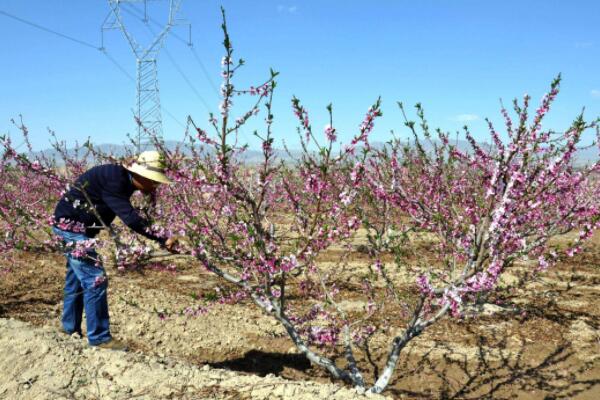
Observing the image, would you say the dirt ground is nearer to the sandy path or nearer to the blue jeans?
the sandy path

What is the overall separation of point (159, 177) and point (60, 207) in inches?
45.0

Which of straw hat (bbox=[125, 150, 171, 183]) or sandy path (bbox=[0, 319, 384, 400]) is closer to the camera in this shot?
sandy path (bbox=[0, 319, 384, 400])

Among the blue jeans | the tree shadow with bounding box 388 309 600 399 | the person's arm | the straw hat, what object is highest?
the straw hat

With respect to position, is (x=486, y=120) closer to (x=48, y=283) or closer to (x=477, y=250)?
(x=477, y=250)

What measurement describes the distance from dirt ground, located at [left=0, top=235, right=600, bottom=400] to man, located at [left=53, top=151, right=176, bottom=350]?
0.36 m

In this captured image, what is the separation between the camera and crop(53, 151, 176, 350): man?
3867 mm

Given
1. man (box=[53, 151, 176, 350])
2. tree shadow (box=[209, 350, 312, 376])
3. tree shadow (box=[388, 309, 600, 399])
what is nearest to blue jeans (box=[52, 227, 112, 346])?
man (box=[53, 151, 176, 350])

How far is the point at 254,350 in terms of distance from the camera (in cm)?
521

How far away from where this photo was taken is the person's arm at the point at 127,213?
371 centimetres

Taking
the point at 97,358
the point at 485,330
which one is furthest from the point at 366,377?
the point at 97,358

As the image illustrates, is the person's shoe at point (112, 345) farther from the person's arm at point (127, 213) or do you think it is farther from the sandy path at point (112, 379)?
the person's arm at point (127, 213)

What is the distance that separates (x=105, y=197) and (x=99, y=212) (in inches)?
13.0

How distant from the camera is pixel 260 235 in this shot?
319cm

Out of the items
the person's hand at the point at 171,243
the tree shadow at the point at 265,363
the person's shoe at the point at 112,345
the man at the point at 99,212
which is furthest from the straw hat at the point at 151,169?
the tree shadow at the point at 265,363
